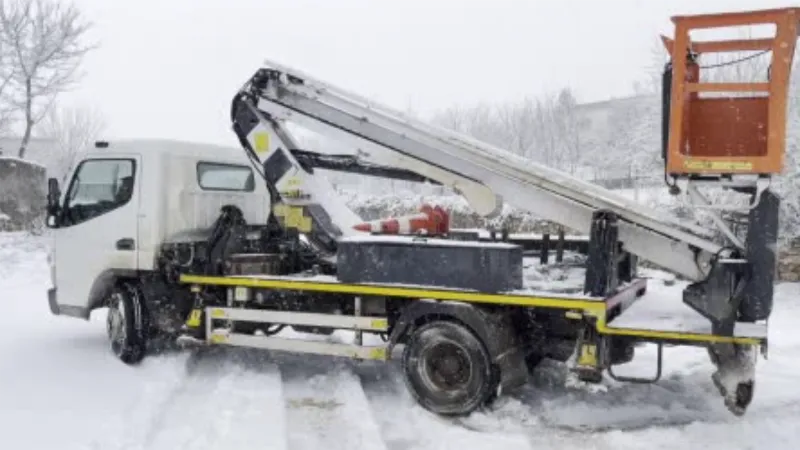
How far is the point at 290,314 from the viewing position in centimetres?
751

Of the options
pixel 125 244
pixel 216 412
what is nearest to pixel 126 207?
pixel 125 244

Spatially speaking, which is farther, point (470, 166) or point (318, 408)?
point (470, 166)

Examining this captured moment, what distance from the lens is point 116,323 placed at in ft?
27.6

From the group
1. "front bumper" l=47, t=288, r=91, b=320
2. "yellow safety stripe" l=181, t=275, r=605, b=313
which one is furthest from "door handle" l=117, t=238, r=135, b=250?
Answer: "front bumper" l=47, t=288, r=91, b=320

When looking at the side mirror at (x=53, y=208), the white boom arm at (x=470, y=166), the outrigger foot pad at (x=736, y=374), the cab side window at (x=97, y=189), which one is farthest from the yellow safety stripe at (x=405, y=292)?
the side mirror at (x=53, y=208)

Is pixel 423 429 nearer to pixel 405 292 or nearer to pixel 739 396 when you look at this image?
pixel 405 292

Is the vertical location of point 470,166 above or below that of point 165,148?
below

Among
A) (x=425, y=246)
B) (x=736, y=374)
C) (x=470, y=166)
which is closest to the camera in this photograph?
(x=736, y=374)

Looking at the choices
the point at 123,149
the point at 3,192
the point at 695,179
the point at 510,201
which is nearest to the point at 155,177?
the point at 123,149

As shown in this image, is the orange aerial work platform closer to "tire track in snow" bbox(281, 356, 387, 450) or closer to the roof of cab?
"tire track in snow" bbox(281, 356, 387, 450)

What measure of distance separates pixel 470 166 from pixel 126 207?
390 centimetres

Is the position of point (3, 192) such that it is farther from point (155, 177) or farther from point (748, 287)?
point (748, 287)

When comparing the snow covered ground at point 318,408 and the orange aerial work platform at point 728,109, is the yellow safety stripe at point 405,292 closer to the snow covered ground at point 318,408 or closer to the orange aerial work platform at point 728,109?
the snow covered ground at point 318,408

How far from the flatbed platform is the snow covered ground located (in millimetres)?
813
